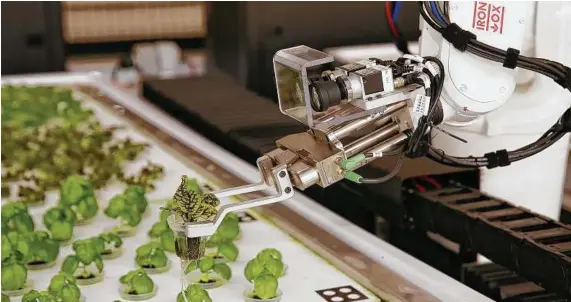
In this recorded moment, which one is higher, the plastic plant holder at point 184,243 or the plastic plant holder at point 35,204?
the plastic plant holder at point 184,243

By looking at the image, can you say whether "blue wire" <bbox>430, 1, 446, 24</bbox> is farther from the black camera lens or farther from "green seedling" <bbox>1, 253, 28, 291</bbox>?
"green seedling" <bbox>1, 253, 28, 291</bbox>

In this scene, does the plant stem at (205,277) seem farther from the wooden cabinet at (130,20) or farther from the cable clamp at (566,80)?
the wooden cabinet at (130,20)

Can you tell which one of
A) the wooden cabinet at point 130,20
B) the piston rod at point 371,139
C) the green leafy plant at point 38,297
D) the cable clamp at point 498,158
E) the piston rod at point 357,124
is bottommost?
the wooden cabinet at point 130,20

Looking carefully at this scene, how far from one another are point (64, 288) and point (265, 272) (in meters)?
0.32

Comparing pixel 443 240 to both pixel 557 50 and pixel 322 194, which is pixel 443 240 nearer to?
pixel 322 194

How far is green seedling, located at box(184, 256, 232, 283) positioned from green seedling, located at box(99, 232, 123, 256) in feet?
0.67

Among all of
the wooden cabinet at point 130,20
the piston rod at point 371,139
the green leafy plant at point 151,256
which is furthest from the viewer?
the wooden cabinet at point 130,20

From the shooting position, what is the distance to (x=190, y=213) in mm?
1287

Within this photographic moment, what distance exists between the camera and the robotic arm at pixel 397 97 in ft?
4.34

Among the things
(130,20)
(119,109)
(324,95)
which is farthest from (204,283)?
(130,20)

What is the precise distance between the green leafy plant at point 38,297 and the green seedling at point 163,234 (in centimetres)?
29

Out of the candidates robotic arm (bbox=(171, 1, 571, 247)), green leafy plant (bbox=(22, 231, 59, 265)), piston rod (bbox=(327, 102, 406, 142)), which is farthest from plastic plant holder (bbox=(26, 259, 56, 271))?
piston rod (bbox=(327, 102, 406, 142))

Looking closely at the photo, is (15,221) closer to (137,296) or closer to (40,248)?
(40,248)

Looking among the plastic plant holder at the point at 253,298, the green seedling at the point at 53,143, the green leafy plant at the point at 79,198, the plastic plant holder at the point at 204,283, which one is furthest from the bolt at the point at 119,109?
the plastic plant holder at the point at 253,298
